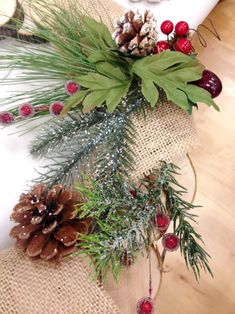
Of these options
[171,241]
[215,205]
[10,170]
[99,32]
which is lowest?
[215,205]

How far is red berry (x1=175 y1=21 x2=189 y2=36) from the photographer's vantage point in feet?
1.98

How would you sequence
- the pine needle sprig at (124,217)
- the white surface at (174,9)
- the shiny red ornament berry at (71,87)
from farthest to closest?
1. the white surface at (174,9)
2. the shiny red ornament berry at (71,87)
3. the pine needle sprig at (124,217)

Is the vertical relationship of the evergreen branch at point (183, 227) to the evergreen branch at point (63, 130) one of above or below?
above

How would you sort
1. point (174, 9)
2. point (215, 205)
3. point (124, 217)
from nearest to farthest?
1. point (124, 217)
2. point (174, 9)
3. point (215, 205)

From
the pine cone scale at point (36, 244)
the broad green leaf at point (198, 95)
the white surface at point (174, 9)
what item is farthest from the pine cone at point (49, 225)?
the white surface at point (174, 9)

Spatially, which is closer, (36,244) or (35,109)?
(36,244)

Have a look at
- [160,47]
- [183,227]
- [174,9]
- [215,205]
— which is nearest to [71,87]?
[160,47]

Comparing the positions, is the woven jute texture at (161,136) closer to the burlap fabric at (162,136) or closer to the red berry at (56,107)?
the burlap fabric at (162,136)

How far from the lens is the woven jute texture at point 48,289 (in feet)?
1.63

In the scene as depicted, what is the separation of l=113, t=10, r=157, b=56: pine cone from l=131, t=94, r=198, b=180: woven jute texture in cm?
8

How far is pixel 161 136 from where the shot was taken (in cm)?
59

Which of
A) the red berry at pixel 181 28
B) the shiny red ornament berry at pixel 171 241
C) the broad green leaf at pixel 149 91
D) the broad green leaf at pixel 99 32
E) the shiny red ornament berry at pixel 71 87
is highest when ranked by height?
the red berry at pixel 181 28

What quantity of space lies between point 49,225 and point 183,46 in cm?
31

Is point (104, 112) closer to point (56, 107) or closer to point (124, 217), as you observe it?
point (56, 107)
